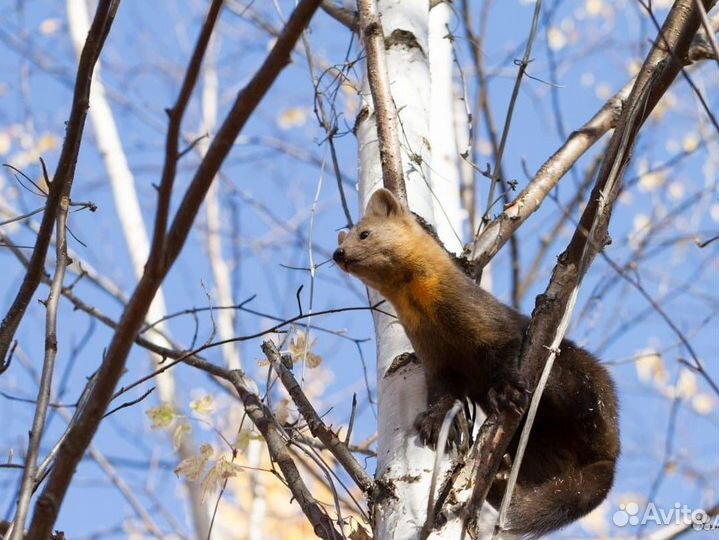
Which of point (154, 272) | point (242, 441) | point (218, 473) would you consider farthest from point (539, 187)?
point (154, 272)

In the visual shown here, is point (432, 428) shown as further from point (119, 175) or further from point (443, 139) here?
point (119, 175)

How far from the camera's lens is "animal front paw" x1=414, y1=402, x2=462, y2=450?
3.45 metres

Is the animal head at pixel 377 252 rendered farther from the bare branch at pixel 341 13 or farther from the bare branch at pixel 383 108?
the bare branch at pixel 341 13

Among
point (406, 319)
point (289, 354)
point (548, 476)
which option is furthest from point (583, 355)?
point (289, 354)

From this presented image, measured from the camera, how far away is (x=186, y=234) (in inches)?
75.1

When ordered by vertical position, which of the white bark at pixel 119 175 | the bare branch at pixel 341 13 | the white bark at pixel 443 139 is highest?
the white bark at pixel 119 175

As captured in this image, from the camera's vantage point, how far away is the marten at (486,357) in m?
4.30

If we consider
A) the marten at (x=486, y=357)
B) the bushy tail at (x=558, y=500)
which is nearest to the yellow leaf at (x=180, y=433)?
the marten at (x=486, y=357)

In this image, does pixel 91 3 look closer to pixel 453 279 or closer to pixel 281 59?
pixel 453 279

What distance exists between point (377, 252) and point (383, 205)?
1.39 ft

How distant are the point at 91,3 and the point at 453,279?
8615 millimetres

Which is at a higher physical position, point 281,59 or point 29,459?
point 281,59

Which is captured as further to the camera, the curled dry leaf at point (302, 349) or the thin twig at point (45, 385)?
the curled dry leaf at point (302, 349)

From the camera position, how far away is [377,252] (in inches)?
189
